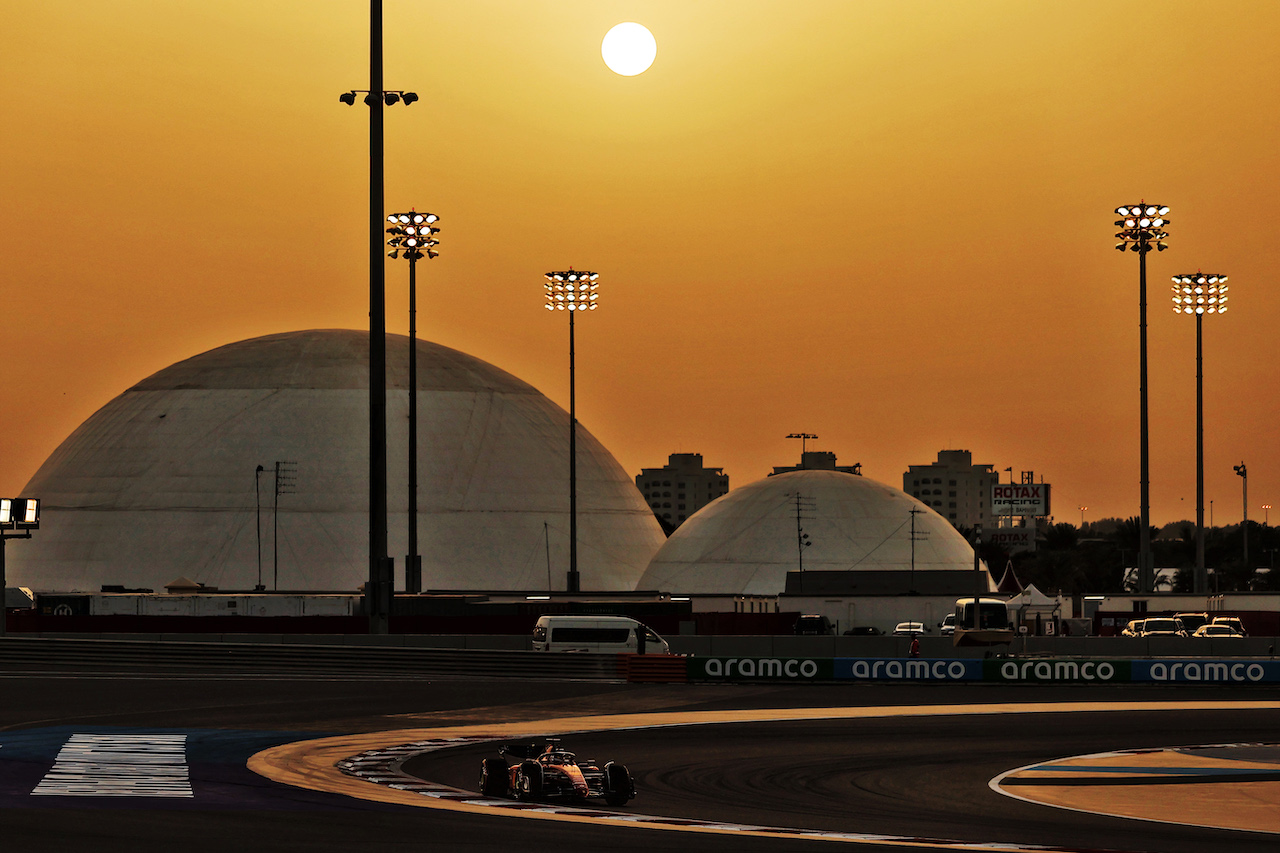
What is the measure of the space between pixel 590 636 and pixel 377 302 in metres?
13.5

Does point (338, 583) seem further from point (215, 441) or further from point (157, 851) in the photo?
point (157, 851)

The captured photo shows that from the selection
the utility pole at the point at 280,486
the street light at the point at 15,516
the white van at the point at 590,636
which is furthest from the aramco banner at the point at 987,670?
the utility pole at the point at 280,486

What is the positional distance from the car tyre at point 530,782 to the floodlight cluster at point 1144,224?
53411mm

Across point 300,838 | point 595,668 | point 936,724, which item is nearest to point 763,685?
point 595,668

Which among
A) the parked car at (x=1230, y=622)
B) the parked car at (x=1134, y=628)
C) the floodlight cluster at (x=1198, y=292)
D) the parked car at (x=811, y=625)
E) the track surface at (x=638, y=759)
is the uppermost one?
the floodlight cluster at (x=1198, y=292)

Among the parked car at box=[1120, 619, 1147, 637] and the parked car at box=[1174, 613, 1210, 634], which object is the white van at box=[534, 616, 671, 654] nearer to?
the parked car at box=[1120, 619, 1147, 637]

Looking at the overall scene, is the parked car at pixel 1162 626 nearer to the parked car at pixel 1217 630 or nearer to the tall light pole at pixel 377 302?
the parked car at pixel 1217 630

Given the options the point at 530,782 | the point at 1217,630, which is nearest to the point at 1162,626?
the point at 1217,630

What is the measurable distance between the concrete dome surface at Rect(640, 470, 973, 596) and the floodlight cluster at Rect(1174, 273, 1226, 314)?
49937 mm

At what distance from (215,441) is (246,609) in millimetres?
59463

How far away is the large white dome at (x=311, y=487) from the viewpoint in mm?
136875

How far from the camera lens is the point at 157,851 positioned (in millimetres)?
15172

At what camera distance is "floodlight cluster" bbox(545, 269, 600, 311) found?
87.3 metres

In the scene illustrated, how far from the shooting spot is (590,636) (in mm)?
51750
